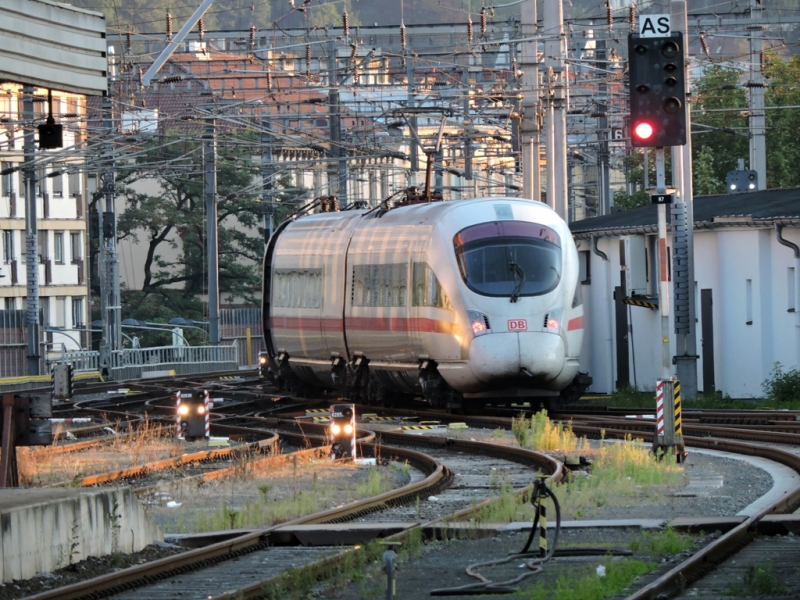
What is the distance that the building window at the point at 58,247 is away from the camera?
68.1 m

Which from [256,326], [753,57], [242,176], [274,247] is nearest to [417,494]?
[274,247]

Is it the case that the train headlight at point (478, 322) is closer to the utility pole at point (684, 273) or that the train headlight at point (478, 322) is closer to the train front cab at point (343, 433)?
the utility pole at point (684, 273)

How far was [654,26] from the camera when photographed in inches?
Result: 708

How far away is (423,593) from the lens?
32.2ft

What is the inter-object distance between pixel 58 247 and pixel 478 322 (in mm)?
47383

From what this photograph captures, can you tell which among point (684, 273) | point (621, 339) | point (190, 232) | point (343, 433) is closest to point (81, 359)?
point (190, 232)

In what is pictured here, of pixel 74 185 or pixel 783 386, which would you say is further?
pixel 74 185

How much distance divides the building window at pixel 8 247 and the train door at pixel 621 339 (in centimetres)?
3870

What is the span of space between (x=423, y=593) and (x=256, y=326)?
171ft

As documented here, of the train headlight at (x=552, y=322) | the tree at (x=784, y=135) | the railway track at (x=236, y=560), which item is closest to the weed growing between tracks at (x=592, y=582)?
the railway track at (x=236, y=560)

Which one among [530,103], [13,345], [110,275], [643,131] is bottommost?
[13,345]

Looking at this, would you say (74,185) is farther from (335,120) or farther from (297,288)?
(297,288)

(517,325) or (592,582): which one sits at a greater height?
(517,325)

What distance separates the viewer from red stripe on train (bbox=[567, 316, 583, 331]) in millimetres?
24531
